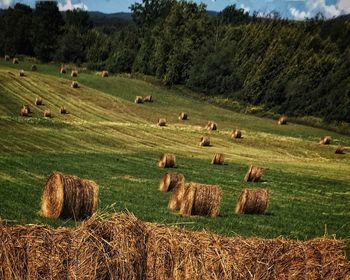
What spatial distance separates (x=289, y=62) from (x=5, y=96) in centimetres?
4181

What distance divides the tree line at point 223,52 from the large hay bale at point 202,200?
161 feet

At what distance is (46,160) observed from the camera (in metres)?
30.4

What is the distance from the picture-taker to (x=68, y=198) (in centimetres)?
1680

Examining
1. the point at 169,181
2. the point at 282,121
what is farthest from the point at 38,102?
the point at 169,181

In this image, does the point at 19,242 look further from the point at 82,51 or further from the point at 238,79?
the point at 82,51

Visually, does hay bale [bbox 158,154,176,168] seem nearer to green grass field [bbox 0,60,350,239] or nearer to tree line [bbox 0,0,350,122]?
green grass field [bbox 0,60,350,239]

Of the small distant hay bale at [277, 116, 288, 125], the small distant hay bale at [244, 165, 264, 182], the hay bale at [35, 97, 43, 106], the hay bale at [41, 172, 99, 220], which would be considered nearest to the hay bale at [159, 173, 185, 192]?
the small distant hay bale at [244, 165, 264, 182]

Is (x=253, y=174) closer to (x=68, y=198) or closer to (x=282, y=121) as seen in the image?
(x=68, y=198)

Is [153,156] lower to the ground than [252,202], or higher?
lower

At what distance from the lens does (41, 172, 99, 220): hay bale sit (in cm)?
1673

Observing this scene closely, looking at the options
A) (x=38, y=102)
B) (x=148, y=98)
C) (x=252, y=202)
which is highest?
(x=252, y=202)

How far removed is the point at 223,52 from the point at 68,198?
248ft

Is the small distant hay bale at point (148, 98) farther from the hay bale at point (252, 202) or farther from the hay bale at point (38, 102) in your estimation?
the hay bale at point (252, 202)

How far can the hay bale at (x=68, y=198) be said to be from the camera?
16.7m
